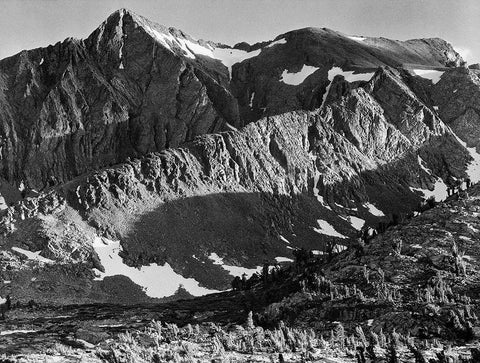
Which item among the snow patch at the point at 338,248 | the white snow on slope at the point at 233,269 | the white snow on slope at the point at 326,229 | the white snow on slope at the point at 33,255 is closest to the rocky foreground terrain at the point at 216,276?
the white snow on slope at the point at 33,255

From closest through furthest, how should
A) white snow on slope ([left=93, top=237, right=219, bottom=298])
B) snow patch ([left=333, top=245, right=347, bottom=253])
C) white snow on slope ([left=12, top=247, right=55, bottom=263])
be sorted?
white snow on slope ([left=93, top=237, right=219, bottom=298])
white snow on slope ([left=12, top=247, right=55, bottom=263])
snow patch ([left=333, top=245, right=347, bottom=253])

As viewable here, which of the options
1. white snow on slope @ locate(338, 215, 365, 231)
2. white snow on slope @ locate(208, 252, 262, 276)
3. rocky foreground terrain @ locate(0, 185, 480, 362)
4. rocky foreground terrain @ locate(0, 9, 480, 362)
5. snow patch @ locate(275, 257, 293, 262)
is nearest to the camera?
rocky foreground terrain @ locate(0, 185, 480, 362)

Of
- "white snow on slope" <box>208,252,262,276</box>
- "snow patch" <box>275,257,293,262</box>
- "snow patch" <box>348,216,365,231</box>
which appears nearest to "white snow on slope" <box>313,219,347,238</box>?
"snow patch" <box>348,216,365,231</box>

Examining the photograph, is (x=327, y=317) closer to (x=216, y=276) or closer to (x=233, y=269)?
(x=216, y=276)

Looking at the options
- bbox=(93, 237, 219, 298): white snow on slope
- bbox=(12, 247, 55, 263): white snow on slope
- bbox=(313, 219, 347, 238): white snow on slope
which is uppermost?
bbox=(313, 219, 347, 238): white snow on slope

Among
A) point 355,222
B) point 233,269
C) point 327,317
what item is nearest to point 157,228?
point 233,269

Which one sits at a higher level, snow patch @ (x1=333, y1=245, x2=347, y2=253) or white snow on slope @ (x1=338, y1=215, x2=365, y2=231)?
white snow on slope @ (x1=338, y1=215, x2=365, y2=231)

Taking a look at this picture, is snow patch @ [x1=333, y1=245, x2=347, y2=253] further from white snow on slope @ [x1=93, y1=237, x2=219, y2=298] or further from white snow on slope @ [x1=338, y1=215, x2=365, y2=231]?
white snow on slope @ [x1=93, y1=237, x2=219, y2=298]

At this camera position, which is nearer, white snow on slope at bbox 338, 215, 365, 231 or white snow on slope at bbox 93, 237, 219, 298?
white snow on slope at bbox 93, 237, 219, 298
